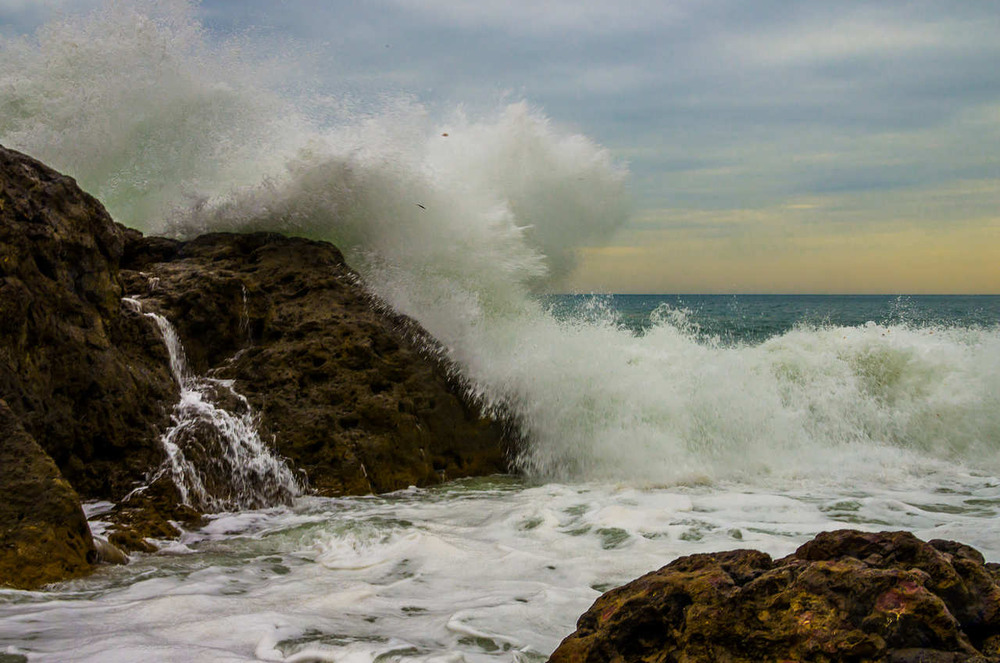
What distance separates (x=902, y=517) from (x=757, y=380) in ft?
9.48

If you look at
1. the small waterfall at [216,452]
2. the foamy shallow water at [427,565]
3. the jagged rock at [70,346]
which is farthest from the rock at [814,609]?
the jagged rock at [70,346]

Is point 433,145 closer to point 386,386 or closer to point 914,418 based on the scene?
point 386,386

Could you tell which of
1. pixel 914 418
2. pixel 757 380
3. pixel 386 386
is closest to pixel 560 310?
pixel 757 380

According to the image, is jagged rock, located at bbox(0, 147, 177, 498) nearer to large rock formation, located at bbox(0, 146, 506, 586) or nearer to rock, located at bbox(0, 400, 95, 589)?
large rock formation, located at bbox(0, 146, 506, 586)

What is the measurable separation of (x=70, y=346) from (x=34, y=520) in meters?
1.38

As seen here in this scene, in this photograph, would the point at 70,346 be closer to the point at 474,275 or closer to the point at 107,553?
the point at 107,553

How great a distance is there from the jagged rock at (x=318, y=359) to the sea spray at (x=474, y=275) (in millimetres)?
350

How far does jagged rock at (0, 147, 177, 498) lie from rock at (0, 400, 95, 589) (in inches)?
21.9

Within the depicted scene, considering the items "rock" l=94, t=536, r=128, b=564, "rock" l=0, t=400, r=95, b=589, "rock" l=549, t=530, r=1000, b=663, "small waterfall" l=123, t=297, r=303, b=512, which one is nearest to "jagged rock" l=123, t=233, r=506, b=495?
"small waterfall" l=123, t=297, r=303, b=512

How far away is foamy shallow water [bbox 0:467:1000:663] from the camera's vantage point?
2.83m

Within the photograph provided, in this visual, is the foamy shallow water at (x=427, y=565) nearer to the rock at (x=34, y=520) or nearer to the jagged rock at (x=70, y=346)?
the rock at (x=34, y=520)

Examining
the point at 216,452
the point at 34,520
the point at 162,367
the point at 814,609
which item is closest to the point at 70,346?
the point at 162,367

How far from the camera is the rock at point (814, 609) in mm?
1846

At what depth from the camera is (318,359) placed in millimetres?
5973
